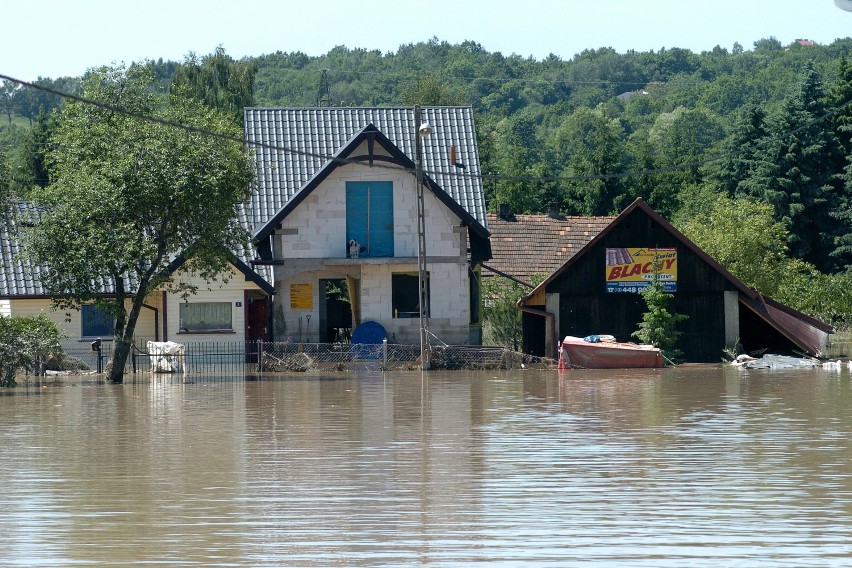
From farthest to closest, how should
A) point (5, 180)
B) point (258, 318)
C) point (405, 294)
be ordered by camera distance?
point (405, 294), point (258, 318), point (5, 180)

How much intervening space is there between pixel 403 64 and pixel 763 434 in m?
166

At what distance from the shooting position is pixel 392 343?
4075 cm

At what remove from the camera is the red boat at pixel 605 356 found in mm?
37906

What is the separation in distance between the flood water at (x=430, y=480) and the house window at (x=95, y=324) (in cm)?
1147

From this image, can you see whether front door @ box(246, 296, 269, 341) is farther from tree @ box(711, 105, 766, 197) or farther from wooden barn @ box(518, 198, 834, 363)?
tree @ box(711, 105, 766, 197)

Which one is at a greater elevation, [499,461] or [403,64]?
[403,64]

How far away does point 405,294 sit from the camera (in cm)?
4194

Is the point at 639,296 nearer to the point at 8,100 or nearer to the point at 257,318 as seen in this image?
the point at 257,318

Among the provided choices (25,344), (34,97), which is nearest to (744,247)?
(25,344)

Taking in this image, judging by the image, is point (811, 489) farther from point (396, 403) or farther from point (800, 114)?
point (800, 114)

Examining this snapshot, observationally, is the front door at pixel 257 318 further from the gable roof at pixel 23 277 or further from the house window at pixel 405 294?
the house window at pixel 405 294

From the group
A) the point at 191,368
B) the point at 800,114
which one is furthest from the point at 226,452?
the point at 800,114

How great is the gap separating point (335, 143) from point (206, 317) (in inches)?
300

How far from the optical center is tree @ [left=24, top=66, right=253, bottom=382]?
3288cm
